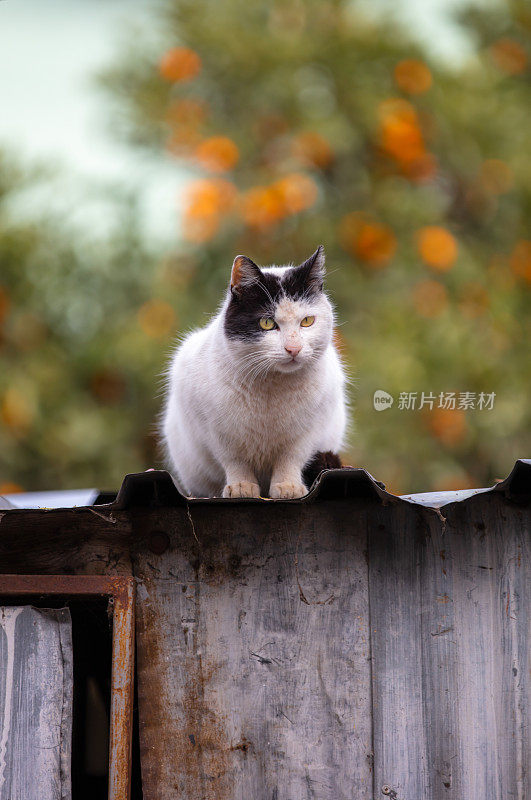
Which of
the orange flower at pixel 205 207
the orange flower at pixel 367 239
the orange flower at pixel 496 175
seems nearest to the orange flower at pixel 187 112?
the orange flower at pixel 205 207

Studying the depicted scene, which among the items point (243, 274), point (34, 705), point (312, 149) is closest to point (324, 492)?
point (243, 274)

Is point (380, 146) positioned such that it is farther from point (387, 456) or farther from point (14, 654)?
point (14, 654)

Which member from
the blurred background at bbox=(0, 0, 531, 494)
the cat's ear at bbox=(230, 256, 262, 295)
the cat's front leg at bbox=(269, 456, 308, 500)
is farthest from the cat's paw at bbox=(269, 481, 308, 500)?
the blurred background at bbox=(0, 0, 531, 494)

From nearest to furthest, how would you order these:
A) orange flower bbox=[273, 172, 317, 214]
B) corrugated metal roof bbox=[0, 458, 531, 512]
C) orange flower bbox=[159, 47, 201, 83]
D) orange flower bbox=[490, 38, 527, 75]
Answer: corrugated metal roof bbox=[0, 458, 531, 512] < orange flower bbox=[273, 172, 317, 214] < orange flower bbox=[159, 47, 201, 83] < orange flower bbox=[490, 38, 527, 75]

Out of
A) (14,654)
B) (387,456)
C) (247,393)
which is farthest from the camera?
(387,456)

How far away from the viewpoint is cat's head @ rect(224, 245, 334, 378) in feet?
7.94

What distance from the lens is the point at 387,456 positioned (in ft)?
23.0

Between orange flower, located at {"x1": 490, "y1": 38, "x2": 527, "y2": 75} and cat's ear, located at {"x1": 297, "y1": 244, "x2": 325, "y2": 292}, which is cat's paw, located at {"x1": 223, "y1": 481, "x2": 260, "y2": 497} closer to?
cat's ear, located at {"x1": 297, "y1": 244, "x2": 325, "y2": 292}

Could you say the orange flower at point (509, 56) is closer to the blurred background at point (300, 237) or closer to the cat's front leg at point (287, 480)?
the blurred background at point (300, 237)

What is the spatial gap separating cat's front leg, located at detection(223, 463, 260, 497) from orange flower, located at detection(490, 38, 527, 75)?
733cm

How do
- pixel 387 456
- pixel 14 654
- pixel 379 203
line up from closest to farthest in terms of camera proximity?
pixel 14 654
pixel 387 456
pixel 379 203

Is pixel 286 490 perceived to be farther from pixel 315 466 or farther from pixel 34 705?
pixel 34 705

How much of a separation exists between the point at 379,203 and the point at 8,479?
4.22 metres

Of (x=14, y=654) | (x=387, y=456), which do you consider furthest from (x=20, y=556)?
(x=387, y=456)
